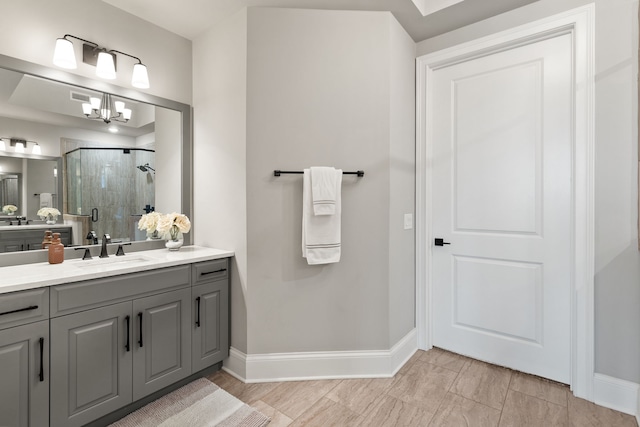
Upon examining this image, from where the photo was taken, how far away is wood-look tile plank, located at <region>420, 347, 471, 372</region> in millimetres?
2293

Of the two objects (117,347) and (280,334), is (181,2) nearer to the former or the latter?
(117,347)

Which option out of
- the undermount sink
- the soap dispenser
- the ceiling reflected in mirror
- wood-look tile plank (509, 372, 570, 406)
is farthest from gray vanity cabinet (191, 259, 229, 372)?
wood-look tile plank (509, 372, 570, 406)

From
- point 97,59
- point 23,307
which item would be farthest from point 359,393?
point 97,59

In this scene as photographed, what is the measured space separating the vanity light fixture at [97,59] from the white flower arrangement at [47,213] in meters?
0.87

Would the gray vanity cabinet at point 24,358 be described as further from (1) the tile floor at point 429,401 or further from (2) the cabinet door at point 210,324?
(1) the tile floor at point 429,401

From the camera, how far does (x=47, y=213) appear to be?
6.22ft

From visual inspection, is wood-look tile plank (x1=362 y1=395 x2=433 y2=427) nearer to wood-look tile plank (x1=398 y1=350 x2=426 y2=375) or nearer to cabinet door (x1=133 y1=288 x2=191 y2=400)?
wood-look tile plank (x1=398 y1=350 x2=426 y2=375)

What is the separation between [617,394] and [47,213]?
3562 mm

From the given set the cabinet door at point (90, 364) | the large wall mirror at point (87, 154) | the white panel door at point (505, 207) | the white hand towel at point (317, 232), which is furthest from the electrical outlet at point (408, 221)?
the cabinet door at point (90, 364)

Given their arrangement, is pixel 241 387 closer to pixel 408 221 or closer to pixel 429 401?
pixel 429 401

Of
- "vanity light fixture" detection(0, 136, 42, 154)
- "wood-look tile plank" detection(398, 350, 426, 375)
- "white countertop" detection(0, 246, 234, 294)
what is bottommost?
"wood-look tile plank" detection(398, 350, 426, 375)

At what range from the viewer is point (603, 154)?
1841mm

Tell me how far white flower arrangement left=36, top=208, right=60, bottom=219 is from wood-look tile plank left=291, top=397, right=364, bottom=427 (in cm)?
190

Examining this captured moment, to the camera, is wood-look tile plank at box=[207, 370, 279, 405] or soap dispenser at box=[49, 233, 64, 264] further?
wood-look tile plank at box=[207, 370, 279, 405]
